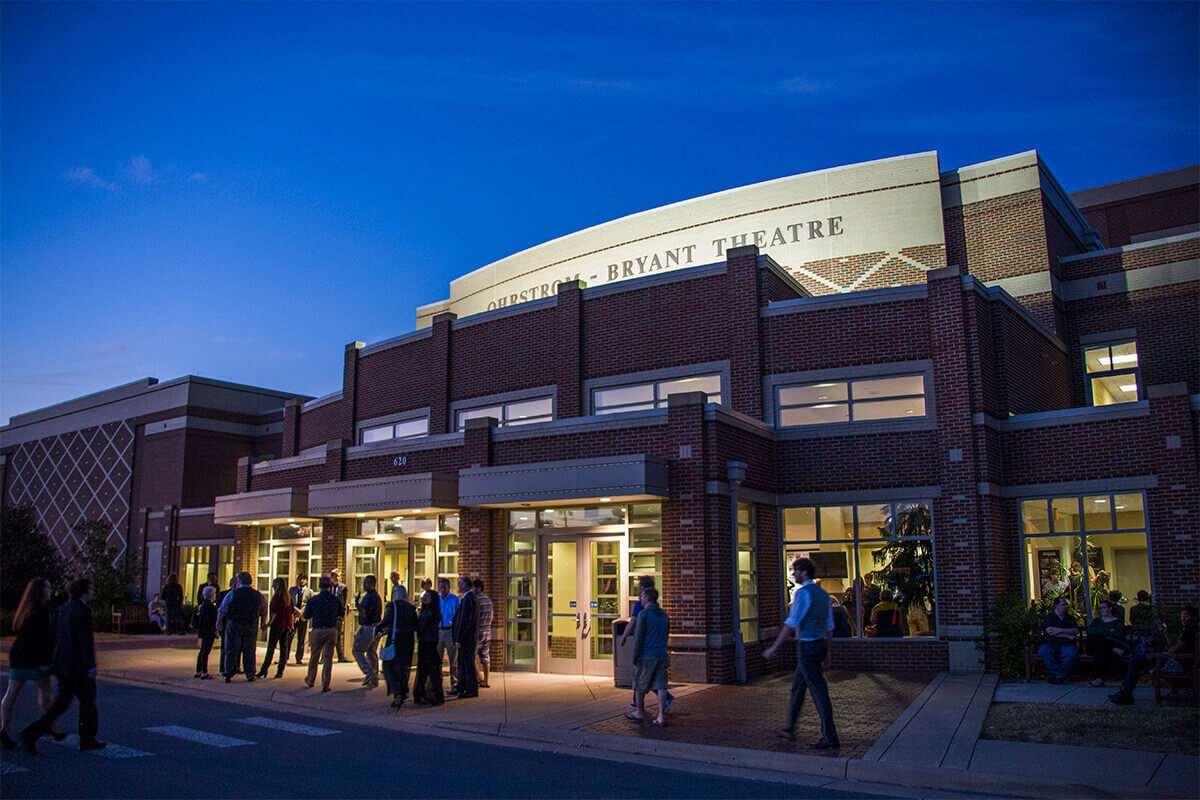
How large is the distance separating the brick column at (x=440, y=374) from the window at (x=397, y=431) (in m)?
0.55

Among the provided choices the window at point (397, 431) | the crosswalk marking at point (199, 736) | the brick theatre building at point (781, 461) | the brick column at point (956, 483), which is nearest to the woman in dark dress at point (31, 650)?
the crosswalk marking at point (199, 736)

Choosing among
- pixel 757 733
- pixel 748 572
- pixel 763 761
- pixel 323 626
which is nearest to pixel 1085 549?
pixel 748 572

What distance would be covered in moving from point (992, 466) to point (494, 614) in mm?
9734

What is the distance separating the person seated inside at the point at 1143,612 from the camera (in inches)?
592

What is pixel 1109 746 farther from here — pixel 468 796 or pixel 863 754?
pixel 468 796

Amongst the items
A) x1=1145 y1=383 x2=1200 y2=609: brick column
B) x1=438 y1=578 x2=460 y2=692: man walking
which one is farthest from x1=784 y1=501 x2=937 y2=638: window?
x1=438 y1=578 x2=460 y2=692: man walking

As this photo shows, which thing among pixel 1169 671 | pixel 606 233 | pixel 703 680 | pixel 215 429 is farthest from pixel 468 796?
pixel 215 429

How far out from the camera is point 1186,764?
8609mm

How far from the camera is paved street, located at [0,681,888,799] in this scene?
313 inches

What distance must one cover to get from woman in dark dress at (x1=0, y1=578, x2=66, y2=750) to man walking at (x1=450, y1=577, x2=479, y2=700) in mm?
5480

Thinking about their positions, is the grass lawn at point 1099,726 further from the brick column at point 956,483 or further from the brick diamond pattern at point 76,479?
the brick diamond pattern at point 76,479

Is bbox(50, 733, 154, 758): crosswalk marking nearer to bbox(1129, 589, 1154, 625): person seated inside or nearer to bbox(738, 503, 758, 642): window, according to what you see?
bbox(738, 503, 758, 642): window

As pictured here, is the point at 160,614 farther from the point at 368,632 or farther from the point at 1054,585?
the point at 1054,585

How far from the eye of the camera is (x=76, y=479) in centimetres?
4356
